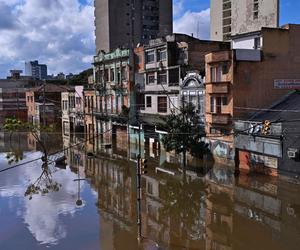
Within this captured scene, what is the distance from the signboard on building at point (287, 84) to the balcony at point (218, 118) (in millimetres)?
5157

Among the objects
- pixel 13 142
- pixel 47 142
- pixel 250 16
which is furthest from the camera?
pixel 250 16

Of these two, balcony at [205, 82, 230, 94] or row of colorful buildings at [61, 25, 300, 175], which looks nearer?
row of colorful buildings at [61, 25, 300, 175]

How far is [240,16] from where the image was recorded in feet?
280

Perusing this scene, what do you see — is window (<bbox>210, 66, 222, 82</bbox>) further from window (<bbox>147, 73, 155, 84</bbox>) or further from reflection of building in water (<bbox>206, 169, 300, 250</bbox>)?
window (<bbox>147, 73, 155, 84</bbox>)

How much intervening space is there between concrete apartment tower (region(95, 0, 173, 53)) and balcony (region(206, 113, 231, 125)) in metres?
61.4

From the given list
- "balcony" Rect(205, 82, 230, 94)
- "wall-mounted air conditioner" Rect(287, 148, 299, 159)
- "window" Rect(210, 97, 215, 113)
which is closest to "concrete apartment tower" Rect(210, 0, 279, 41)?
"balcony" Rect(205, 82, 230, 94)

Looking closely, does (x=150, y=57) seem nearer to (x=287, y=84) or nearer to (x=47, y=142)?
(x=287, y=84)

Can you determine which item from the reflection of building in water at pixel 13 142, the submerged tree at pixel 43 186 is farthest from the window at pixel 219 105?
the reflection of building in water at pixel 13 142

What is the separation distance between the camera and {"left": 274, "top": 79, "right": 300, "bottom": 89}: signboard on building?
33.2 metres

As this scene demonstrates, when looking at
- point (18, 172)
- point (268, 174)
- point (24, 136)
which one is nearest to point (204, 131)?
point (268, 174)

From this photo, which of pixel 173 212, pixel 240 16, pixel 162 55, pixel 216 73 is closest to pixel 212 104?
pixel 216 73

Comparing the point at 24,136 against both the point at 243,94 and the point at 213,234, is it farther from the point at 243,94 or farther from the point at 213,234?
the point at 213,234

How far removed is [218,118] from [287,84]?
266 inches

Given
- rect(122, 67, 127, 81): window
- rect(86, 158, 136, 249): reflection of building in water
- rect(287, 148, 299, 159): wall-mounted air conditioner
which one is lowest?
rect(86, 158, 136, 249): reflection of building in water
